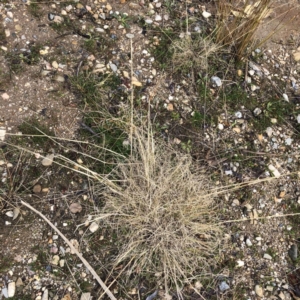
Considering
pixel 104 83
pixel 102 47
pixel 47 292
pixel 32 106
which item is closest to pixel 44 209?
pixel 47 292

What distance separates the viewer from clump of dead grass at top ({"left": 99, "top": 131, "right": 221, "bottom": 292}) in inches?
102

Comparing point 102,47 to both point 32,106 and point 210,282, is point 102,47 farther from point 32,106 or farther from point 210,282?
point 210,282

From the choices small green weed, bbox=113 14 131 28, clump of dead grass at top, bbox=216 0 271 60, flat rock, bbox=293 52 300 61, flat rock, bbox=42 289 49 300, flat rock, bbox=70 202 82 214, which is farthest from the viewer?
flat rock, bbox=293 52 300 61

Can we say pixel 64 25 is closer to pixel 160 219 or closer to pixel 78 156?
pixel 78 156

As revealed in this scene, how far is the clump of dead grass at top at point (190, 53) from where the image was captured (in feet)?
10.4

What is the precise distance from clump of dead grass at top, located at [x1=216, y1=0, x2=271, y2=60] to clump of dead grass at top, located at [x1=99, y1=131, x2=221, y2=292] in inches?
44.4

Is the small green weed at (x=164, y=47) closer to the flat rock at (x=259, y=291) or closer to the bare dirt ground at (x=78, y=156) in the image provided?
the bare dirt ground at (x=78, y=156)

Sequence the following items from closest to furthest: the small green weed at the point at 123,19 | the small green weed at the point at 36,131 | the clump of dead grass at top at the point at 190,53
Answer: the small green weed at the point at 36,131 < the clump of dead grass at top at the point at 190,53 < the small green weed at the point at 123,19

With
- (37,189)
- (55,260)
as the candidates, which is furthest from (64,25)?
(55,260)

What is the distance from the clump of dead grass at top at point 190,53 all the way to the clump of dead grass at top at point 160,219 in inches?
33.8

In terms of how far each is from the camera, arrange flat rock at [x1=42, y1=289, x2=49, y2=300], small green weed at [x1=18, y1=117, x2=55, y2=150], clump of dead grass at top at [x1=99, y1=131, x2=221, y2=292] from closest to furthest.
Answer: flat rock at [x1=42, y1=289, x2=49, y2=300], clump of dead grass at top at [x1=99, y1=131, x2=221, y2=292], small green weed at [x1=18, y1=117, x2=55, y2=150]

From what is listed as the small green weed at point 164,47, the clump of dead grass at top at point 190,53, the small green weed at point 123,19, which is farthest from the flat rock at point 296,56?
the small green weed at point 123,19

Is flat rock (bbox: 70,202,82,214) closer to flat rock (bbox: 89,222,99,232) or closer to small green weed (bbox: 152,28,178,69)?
flat rock (bbox: 89,222,99,232)

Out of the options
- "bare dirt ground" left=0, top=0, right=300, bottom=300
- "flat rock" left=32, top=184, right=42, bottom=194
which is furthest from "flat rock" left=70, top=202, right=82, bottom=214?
"flat rock" left=32, top=184, right=42, bottom=194
